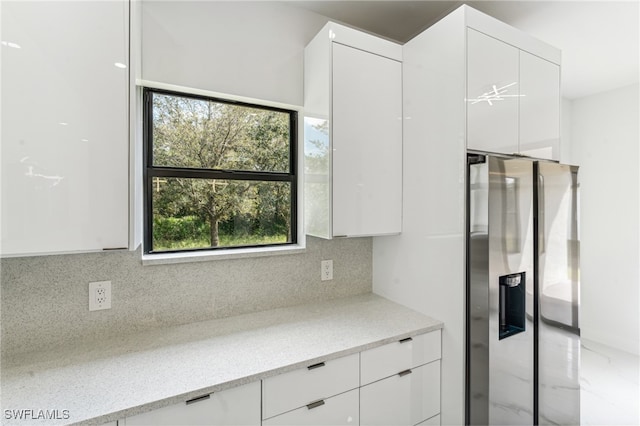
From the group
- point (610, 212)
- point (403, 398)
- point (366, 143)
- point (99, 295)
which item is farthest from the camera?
point (610, 212)

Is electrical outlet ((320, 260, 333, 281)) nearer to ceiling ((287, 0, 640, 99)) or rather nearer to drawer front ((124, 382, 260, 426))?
drawer front ((124, 382, 260, 426))

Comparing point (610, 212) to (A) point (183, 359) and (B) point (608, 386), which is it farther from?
(A) point (183, 359)

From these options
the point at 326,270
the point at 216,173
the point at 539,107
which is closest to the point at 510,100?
the point at 539,107

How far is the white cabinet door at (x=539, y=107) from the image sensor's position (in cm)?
165

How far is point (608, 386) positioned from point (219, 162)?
11.6ft

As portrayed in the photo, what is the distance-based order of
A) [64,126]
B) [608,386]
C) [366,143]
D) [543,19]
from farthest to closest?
1. [608,386]
2. [543,19]
3. [366,143]
4. [64,126]

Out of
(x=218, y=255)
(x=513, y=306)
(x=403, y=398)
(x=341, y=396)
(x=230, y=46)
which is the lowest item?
(x=403, y=398)

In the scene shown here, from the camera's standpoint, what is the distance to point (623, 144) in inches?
124

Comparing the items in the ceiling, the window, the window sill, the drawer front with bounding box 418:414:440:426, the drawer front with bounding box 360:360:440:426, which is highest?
the ceiling

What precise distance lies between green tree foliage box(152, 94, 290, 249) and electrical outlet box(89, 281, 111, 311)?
32 centimetres

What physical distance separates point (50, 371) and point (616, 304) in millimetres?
4678

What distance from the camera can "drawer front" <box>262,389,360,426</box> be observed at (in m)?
1.21

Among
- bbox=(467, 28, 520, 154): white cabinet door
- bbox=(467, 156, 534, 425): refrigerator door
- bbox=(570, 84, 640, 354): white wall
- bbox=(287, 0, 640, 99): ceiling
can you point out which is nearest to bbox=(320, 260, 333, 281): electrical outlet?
bbox=(467, 156, 534, 425): refrigerator door

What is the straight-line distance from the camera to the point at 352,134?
1.66 meters
